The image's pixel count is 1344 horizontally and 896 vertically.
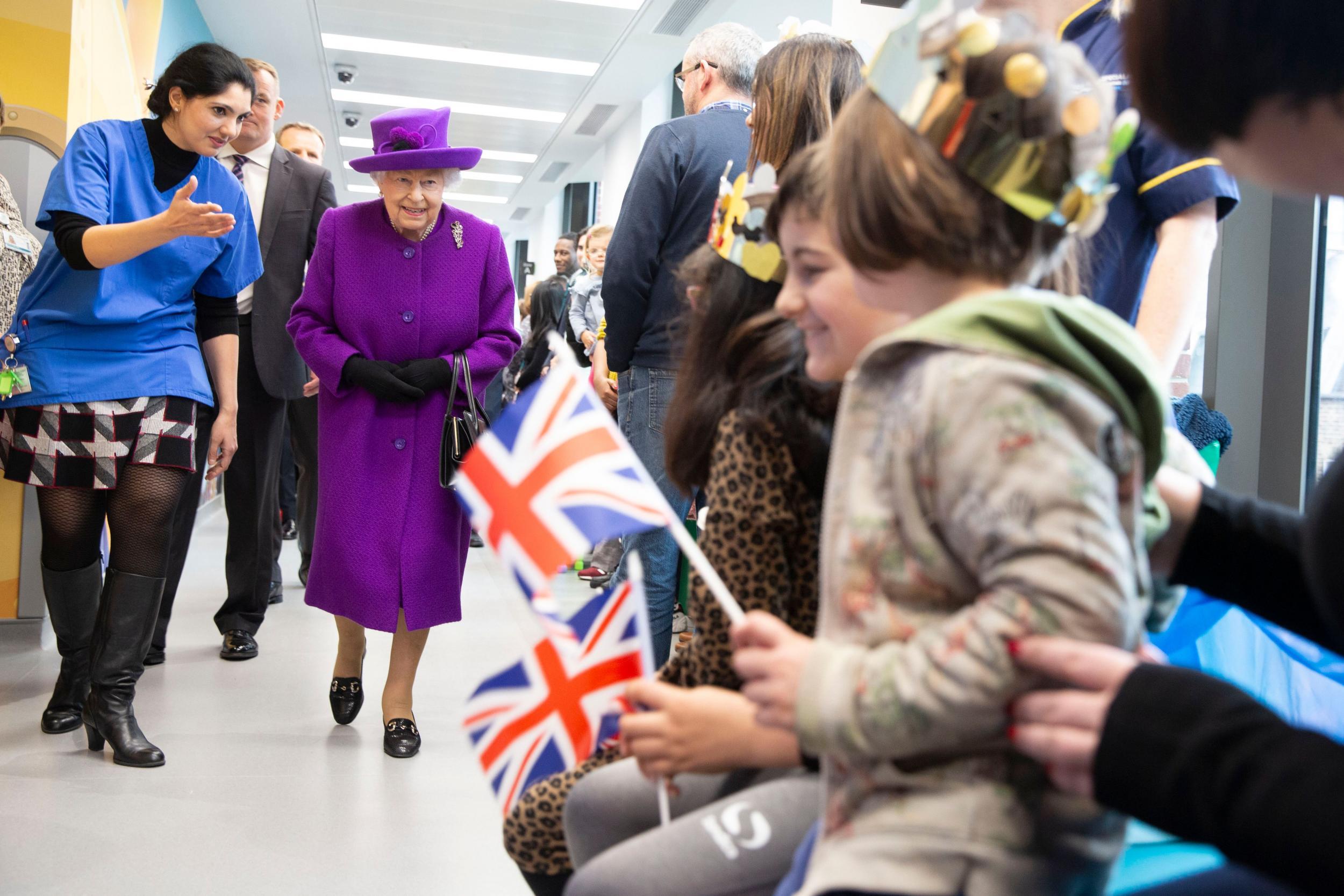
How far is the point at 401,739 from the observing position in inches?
100

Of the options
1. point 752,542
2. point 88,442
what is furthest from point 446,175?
point 752,542

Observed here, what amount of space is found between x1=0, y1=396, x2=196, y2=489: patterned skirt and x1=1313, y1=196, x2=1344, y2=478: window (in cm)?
268

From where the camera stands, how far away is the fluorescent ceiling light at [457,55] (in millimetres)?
8414

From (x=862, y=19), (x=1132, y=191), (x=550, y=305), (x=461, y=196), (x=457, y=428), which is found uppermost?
(x=862, y=19)

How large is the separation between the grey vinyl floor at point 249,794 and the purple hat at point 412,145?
3.19 ft

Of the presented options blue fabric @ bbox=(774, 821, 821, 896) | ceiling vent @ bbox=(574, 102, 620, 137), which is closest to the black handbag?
blue fabric @ bbox=(774, 821, 821, 896)

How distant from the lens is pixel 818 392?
1136mm

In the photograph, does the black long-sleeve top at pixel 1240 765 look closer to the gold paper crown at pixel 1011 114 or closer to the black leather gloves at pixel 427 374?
the gold paper crown at pixel 1011 114

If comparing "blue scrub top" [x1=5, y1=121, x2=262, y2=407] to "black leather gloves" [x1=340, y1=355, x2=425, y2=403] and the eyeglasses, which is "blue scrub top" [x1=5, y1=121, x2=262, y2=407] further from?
the eyeglasses

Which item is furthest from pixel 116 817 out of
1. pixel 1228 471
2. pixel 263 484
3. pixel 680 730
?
pixel 1228 471

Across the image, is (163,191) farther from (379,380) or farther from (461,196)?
(461,196)

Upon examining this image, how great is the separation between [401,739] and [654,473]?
851mm

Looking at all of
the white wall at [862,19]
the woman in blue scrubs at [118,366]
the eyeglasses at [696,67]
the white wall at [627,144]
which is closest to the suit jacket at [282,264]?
the woman in blue scrubs at [118,366]

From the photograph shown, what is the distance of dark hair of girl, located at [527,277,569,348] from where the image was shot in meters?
6.26
